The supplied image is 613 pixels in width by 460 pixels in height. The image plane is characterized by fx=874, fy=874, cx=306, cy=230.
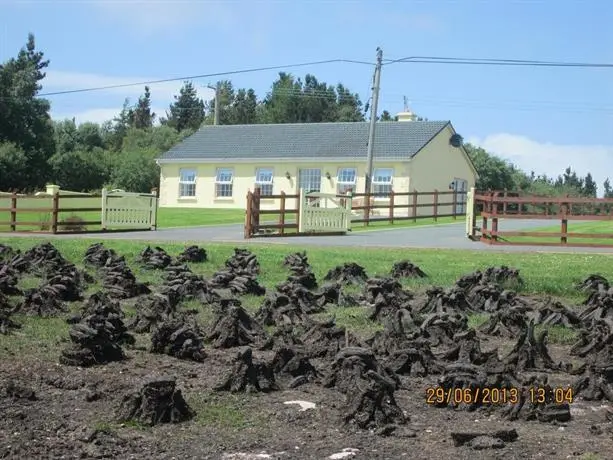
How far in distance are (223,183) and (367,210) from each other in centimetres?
1668

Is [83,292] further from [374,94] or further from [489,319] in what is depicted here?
[374,94]

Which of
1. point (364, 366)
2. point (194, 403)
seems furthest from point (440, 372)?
point (194, 403)

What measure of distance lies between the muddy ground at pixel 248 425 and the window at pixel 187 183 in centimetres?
4263

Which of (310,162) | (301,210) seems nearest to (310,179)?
(310,162)

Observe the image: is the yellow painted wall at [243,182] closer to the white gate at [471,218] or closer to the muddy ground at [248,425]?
the white gate at [471,218]

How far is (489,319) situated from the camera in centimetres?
970

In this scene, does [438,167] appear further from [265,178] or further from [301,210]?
[301,210]

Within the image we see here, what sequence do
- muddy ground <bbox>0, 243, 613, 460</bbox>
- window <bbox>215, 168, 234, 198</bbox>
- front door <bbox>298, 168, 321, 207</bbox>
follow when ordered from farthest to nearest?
window <bbox>215, 168, 234, 198</bbox>
front door <bbox>298, 168, 321, 207</bbox>
muddy ground <bbox>0, 243, 613, 460</bbox>

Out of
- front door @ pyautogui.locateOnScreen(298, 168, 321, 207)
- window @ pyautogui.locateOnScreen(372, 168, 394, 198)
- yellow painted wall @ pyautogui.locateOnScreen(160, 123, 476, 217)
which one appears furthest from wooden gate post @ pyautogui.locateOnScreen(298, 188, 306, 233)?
front door @ pyautogui.locateOnScreen(298, 168, 321, 207)

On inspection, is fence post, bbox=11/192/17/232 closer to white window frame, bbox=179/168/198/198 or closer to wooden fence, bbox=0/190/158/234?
wooden fence, bbox=0/190/158/234

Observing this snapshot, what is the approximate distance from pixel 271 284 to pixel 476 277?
3137 mm

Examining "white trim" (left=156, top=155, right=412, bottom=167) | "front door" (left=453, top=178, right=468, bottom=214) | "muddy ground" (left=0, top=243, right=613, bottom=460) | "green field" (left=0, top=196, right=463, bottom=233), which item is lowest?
"muddy ground" (left=0, top=243, right=613, bottom=460)

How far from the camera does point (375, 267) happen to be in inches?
623

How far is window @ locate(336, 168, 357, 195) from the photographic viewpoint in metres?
45.1
